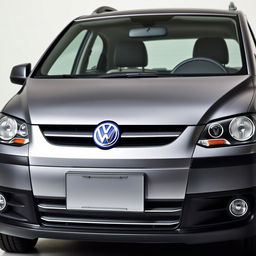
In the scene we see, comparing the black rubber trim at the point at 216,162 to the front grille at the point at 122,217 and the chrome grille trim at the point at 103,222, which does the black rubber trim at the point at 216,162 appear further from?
the chrome grille trim at the point at 103,222

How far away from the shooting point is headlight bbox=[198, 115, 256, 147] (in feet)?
14.1

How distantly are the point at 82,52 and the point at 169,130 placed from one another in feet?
6.94

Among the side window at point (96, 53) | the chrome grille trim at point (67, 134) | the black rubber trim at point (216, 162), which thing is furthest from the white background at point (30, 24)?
the black rubber trim at point (216, 162)

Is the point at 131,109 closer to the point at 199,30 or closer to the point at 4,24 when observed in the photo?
the point at 199,30

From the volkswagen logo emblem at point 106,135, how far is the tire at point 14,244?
99 centimetres

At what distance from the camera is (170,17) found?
579 centimetres

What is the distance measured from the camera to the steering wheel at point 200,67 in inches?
203

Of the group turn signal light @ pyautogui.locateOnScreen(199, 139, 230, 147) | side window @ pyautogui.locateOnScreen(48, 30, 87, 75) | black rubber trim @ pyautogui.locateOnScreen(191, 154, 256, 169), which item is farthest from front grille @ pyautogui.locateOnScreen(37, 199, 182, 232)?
side window @ pyautogui.locateOnScreen(48, 30, 87, 75)

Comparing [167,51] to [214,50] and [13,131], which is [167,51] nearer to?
[214,50]

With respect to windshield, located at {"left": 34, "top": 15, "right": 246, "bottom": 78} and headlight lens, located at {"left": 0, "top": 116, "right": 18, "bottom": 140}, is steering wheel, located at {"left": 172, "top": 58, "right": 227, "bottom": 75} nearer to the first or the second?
windshield, located at {"left": 34, "top": 15, "right": 246, "bottom": 78}

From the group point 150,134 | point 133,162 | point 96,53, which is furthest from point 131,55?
point 133,162

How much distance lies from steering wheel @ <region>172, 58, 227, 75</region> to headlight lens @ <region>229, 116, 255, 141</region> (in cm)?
81

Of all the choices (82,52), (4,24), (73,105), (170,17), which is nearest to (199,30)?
(170,17)

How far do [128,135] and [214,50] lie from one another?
1354 mm
